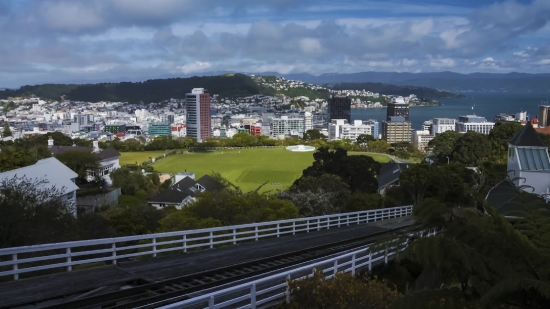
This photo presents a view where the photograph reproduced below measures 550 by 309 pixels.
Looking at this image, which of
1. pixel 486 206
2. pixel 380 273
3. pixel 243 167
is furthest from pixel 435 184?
pixel 243 167

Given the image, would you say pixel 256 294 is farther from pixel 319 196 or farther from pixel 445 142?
pixel 445 142

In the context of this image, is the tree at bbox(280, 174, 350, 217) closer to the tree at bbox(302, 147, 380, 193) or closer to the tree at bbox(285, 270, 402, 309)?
the tree at bbox(302, 147, 380, 193)

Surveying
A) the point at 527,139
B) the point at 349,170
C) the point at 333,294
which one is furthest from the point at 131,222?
the point at 349,170

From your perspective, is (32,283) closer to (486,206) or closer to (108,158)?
(486,206)

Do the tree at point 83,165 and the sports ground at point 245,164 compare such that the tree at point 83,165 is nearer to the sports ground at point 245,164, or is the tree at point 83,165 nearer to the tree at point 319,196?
the sports ground at point 245,164

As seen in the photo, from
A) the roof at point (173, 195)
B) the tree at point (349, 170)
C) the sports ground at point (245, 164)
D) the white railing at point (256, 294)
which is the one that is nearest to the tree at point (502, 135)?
the tree at point (349, 170)

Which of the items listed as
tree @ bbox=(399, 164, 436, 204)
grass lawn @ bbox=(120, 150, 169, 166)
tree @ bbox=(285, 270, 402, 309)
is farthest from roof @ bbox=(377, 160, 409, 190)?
grass lawn @ bbox=(120, 150, 169, 166)
